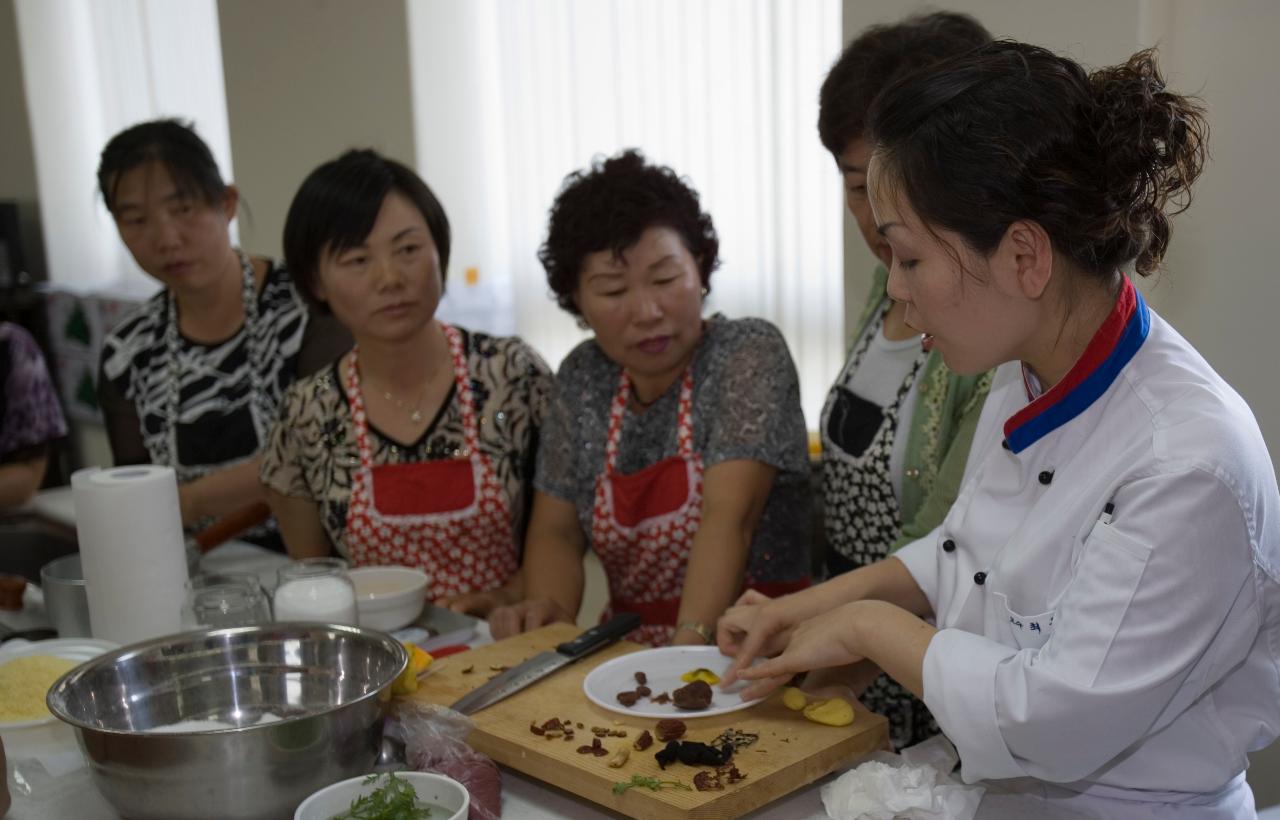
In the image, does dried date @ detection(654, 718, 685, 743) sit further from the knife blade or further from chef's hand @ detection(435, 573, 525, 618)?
chef's hand @ detection(435, 573, 525, 618)

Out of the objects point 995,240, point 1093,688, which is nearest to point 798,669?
point 1093,688

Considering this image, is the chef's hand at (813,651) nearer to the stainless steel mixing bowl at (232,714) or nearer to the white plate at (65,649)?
the stainless steel mixing bowl at (232,714)

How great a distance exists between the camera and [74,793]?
1.47 metres

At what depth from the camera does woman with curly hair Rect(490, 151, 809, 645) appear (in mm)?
2064

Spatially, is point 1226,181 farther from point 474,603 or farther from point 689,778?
point 474,603

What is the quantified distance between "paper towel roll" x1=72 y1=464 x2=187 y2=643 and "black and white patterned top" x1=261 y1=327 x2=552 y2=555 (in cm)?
53

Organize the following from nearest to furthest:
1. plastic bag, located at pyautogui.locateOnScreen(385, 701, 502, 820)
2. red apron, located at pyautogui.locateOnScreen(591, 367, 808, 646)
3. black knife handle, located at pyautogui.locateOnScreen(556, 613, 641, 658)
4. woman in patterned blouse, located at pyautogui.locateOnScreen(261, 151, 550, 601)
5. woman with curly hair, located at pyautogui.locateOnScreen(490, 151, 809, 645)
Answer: plastic bag, located at pyautogui.locateOnScreen(385, 701, 502, 820) → black knife handle, located at pyautogui.locateOnScreen(556, 613, 641, 658) → woman with curly hair, located at pyautogui.locateOnScreen(490, 151, 809, 645) → red apron, located at pyautogui.locateOnScreen(591, 367, 808, 646) → woman in patterned blouse, located at pyautogui.locateOnScreen(261, 151, 550, 601)

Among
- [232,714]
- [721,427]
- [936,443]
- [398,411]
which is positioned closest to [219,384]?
[398,411]

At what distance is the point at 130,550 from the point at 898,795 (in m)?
1.20

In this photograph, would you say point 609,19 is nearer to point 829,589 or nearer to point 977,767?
point 829,589

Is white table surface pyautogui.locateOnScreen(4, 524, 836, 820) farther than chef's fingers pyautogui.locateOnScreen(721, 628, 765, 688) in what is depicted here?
No

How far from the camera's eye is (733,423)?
6.84 feet

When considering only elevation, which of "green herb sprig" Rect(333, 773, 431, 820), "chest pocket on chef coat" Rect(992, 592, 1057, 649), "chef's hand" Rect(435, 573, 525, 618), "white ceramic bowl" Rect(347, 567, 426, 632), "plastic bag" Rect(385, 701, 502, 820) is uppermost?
"chest pocket on chef coat" Rect(992, 592, 1057, 649)

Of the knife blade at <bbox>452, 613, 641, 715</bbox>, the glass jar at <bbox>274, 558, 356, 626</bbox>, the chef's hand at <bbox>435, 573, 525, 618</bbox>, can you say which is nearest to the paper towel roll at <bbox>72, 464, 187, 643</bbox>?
the glass jar at <bbox>274, 558, 356, 626</bbox>
